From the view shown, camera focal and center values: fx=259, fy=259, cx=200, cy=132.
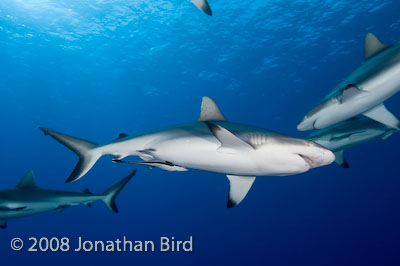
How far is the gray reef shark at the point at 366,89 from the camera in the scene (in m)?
3.47

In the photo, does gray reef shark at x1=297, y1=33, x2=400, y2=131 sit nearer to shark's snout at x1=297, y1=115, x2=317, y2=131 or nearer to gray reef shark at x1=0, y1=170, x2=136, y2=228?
shark's snout at x1=297, y1=115, x2=317, y2=131

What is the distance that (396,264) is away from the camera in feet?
171

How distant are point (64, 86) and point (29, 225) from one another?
60.2m

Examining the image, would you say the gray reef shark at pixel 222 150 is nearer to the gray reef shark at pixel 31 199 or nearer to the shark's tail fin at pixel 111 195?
the gray reef shark at pixel 31 199

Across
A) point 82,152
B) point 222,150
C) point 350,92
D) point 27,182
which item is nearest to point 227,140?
point 222,150

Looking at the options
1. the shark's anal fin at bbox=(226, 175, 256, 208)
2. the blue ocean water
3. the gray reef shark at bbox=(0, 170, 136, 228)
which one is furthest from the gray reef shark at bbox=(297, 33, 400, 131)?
the blue ocean water

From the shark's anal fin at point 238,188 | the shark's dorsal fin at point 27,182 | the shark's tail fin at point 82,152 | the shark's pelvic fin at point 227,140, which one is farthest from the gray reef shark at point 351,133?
the shark's dorsal fin at point 27,182

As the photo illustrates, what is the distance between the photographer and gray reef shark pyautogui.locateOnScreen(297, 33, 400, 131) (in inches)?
137

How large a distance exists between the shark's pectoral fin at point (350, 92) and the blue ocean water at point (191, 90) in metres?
15.2

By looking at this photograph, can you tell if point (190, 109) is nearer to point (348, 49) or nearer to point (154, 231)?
point (348, 49)

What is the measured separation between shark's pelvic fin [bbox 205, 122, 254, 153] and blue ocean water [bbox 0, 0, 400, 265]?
1635cm

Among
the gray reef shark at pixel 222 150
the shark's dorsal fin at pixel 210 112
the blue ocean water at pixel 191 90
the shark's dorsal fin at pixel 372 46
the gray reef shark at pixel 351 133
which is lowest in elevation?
the gray reef shark at pixel 222 150

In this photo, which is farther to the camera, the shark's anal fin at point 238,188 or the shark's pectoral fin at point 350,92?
the shark's anal fin at point 238,188

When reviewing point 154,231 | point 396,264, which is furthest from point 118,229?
point 396,264
